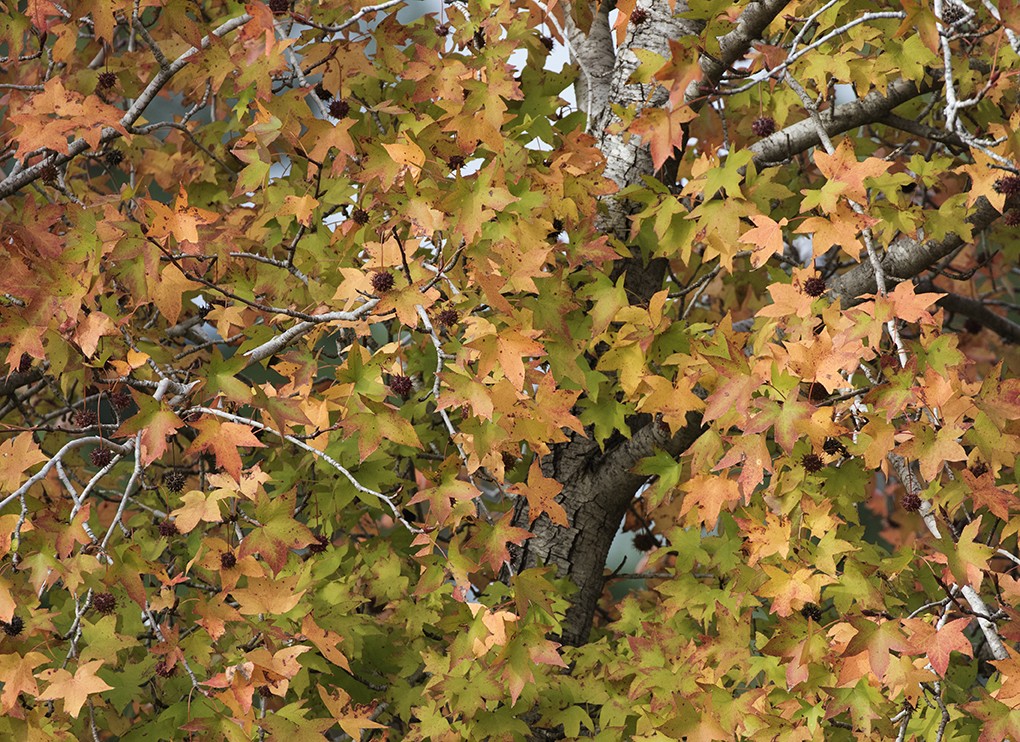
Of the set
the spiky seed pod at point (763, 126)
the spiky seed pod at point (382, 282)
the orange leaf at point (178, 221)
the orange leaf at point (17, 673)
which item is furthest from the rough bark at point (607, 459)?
the orange leaf at point (17, 673)

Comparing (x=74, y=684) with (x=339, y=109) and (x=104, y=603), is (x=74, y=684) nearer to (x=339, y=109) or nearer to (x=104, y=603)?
(x=104, y=603)

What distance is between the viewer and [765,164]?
4090mm

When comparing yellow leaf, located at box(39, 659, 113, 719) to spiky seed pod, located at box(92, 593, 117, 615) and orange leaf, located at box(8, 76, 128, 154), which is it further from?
orange leaf, located at box(8, 76, 128, 154)

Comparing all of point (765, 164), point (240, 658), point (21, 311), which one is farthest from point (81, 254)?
point (765, 164)

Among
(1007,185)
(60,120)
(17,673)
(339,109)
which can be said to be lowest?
(1007,185)

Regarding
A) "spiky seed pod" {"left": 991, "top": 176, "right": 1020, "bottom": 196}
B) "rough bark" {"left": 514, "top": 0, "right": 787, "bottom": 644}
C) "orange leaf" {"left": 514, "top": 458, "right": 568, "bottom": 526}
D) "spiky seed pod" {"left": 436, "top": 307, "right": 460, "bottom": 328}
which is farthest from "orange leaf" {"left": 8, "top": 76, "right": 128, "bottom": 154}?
"spiky seed pod" {"left": 991, "top": 176, "right": 1020, "bottom": 196}

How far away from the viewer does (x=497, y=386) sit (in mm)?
3035

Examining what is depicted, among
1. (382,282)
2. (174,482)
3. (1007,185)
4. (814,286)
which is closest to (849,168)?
(814,286)

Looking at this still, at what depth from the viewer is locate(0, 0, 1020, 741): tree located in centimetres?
296

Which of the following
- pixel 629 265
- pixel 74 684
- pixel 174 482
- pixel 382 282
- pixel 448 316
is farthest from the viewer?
pixel 629 265

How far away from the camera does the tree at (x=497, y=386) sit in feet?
9.70

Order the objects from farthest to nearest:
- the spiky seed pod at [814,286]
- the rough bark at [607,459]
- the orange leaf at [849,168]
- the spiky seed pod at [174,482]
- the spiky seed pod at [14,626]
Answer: the rough bark at [607,459], the spiky seed pod at [174,482], the spiky seed pod at [814,286], the orange leaf at [849,168], the spiky seed pod at [14,626]

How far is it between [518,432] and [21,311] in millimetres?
1339

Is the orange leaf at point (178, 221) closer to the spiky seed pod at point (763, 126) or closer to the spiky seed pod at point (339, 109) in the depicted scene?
the spiky seed pod at point (339, 109)
